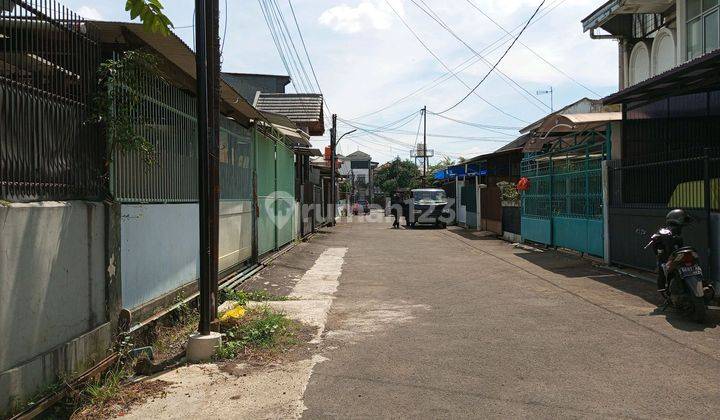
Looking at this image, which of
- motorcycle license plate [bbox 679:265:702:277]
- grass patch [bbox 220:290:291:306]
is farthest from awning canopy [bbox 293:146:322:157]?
motorcycle license plate [bbox 679:265:702:277]

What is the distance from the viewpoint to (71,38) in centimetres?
491

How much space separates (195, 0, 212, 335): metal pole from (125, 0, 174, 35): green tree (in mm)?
1641

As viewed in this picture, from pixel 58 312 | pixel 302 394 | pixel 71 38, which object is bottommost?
pixel 302 394

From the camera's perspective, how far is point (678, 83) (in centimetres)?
1073

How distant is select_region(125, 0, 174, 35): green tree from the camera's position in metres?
4.03

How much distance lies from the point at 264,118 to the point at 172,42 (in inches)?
205

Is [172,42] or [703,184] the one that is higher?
[172,42]

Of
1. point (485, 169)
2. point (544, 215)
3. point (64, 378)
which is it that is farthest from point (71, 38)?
point (485, 169)

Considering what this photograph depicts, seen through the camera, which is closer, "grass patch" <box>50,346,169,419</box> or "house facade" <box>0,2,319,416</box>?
"house facade" <box>0,2,319,416</box>

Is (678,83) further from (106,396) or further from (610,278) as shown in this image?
(106,396)

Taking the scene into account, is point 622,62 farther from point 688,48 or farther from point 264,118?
point 264,118

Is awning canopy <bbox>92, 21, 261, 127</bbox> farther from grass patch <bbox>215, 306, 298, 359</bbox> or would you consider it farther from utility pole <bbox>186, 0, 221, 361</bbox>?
grass patch <bbox>215, 306, 298, 359</bbox>

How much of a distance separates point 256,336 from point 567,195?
35.7 feet

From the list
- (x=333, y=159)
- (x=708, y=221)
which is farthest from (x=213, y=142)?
(x=333, y=159)
